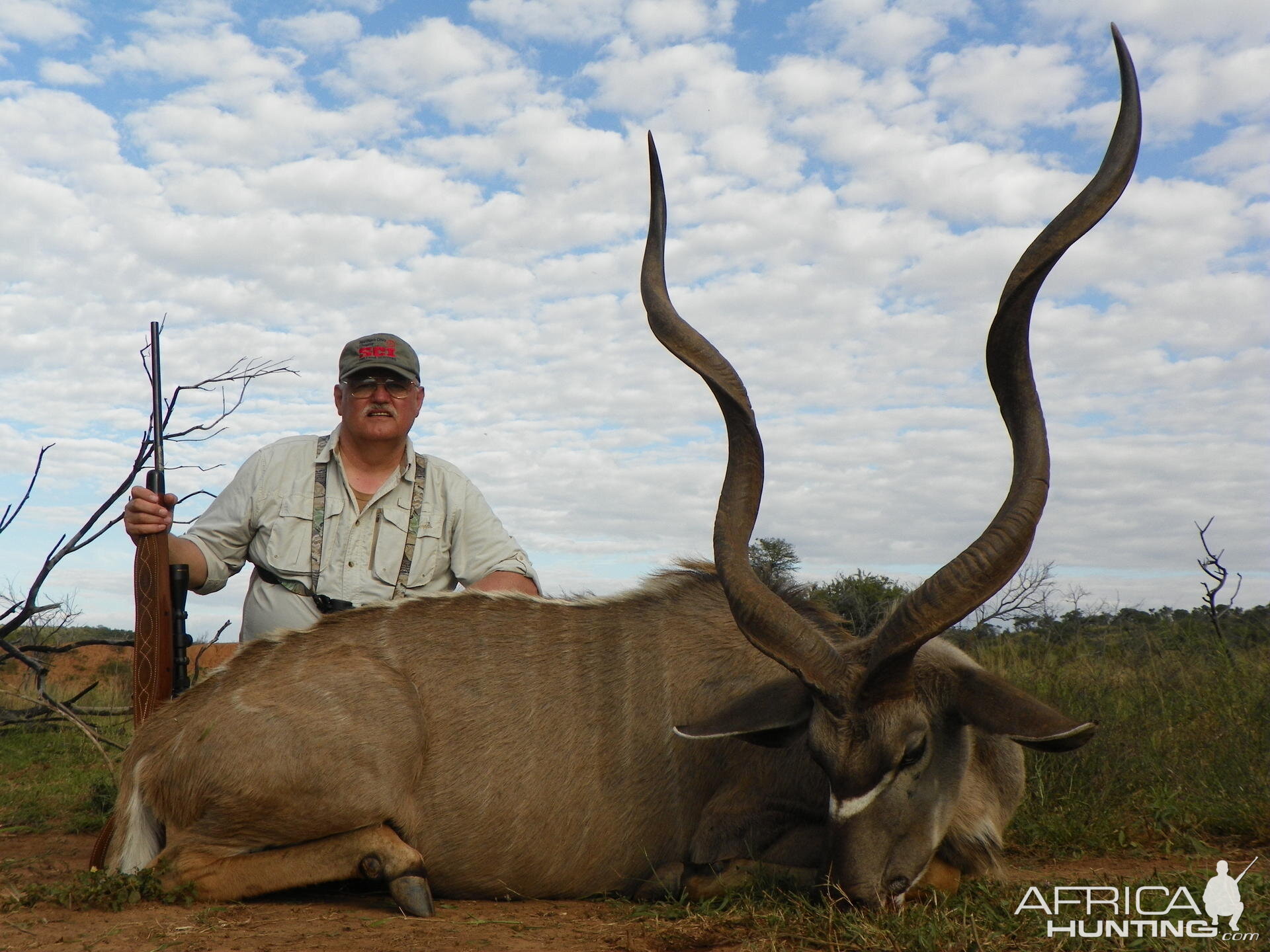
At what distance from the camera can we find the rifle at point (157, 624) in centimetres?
497

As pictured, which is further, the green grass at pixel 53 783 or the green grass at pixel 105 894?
the green grass at pixel 53 783

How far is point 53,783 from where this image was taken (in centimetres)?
696

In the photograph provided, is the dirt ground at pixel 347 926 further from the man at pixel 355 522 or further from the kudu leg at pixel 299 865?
the man at pixel 355 522

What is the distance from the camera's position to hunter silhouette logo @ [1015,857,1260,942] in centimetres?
306

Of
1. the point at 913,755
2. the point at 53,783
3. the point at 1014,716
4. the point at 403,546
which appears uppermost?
the point at 403,546

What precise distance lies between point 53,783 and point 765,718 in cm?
528

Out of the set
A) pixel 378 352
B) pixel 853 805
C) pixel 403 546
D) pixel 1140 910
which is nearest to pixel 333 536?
pixel 403 546

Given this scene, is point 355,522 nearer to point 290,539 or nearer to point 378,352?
point 290,539

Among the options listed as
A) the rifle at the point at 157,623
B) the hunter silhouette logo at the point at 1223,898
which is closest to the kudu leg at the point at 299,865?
the rifle at the point at 157,623

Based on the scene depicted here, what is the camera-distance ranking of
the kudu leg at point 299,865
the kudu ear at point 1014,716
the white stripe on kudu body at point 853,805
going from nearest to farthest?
the kudu ear at point 1014,716, the white stripe on kudu body at point 853,805, the kudu leg at point 299,865

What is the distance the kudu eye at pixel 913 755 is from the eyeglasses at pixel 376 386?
3445 millimetres

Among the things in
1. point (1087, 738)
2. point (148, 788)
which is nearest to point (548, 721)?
point (148, 788)

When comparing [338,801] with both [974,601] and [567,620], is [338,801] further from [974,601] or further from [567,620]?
[974,601]

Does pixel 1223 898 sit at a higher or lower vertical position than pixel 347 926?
higher
